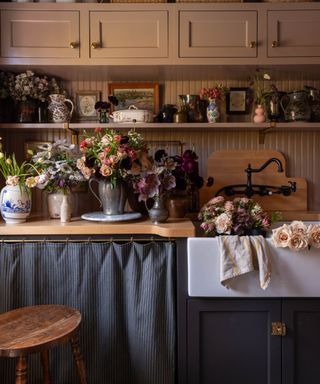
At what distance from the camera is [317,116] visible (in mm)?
2238

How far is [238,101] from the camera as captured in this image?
229 cm

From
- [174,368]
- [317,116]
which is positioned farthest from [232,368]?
[317,116]

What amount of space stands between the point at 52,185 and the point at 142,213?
1.63 ft

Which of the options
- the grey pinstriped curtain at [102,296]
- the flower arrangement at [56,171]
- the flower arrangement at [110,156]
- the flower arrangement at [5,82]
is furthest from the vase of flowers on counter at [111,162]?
the flower arrangement at [5,82]

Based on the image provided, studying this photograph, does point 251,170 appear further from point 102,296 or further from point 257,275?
point 102,296

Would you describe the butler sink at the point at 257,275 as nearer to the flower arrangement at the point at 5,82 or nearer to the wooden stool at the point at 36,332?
the wooden stool at the point at 36,332

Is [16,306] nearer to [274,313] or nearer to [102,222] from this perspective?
[102,222]

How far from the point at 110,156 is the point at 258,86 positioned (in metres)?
1.11

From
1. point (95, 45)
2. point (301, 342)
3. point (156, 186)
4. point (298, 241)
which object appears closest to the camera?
point (298, 241)

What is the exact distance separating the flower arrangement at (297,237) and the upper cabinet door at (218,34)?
984 millimetres

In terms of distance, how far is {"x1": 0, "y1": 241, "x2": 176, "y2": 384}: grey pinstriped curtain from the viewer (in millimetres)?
1668

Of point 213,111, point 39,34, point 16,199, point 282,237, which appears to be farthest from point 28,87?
point 282,237

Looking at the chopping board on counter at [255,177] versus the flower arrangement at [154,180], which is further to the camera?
the chopping board on counter at [255,177]

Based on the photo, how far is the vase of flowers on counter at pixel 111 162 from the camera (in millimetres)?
1726
